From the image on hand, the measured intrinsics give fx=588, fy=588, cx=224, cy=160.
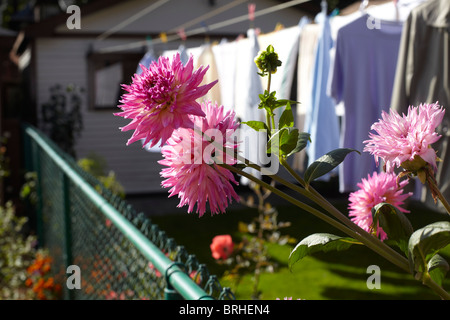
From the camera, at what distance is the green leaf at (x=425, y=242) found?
0.44 m

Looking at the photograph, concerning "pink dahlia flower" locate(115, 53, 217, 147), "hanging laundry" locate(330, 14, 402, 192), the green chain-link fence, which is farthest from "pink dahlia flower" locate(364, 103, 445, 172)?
"hanging laundry" locate(330, 14, 402, 192)

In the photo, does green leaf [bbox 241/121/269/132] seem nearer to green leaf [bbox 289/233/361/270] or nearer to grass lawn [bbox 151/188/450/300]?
green leaf [bbox 289/233/361/270]

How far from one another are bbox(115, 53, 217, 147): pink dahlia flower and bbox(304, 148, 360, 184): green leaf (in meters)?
0.13

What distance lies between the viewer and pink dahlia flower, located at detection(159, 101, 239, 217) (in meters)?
0.46

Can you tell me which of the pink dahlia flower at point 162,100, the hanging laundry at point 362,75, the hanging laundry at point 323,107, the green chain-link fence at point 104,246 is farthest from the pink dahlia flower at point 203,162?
the hanging laundry at point 323,107

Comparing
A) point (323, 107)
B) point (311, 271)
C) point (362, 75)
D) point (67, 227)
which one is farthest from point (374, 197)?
point (311, 271)

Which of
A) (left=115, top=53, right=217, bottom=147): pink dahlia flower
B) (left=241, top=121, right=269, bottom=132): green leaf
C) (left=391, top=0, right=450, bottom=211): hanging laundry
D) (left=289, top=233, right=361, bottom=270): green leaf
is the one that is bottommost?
(left=289, top=233, right=361, bottom=270): green leaf

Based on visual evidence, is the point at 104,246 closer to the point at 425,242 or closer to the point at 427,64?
the point at 427,64

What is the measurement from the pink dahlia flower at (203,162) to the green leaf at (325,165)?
0.09 metres

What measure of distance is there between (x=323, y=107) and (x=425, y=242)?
3230 millimetres

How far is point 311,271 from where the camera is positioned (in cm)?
461

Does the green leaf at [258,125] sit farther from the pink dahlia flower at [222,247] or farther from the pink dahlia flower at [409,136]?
the pink dahlia flower at [222,247]

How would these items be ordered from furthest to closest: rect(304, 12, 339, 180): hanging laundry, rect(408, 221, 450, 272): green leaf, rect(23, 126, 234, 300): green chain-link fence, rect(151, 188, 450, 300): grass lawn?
1. rect(151, 188, 450, 300): grass lawn
2. rect(304, 12, 339, 180): hanging laundry
3. rect(23, 126, 234, 300): green chain-link fence
4. rect(408, 221, 450, 272): green leaf

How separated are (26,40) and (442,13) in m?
7.16
